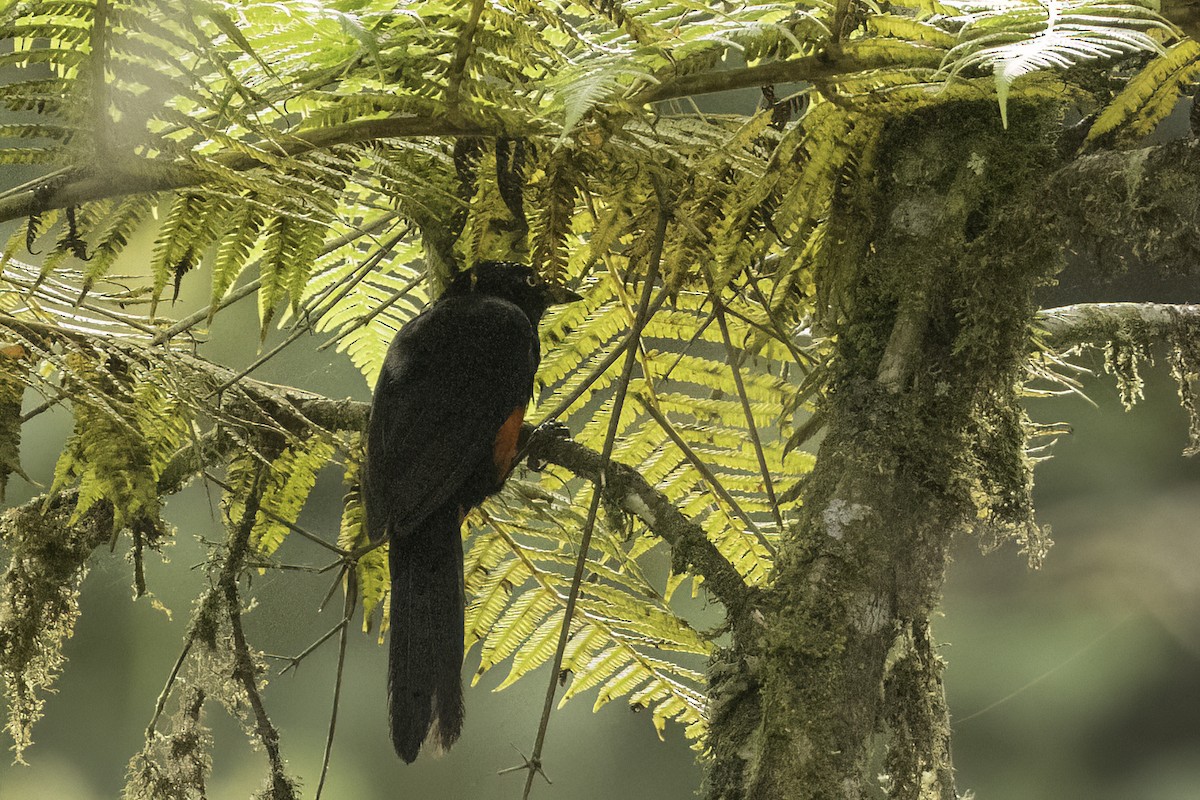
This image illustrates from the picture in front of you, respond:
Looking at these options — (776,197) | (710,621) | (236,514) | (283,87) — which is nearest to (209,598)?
(236,514)

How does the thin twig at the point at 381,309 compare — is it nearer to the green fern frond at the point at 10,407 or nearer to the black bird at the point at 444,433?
the black bird at the point at 444,433

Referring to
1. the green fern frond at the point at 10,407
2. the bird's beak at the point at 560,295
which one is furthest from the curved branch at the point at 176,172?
the green fern frond at the point at 10,407

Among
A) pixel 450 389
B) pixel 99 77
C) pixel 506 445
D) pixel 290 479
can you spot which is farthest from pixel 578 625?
pixel 99 77

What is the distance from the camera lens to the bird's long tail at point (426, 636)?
1.29 metres

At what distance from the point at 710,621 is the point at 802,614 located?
1900 millimetres

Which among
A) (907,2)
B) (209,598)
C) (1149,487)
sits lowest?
(209,598)

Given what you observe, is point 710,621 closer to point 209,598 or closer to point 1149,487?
point 1149,487

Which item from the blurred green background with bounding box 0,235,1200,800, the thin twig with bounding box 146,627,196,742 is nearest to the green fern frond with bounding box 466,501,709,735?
the thin twig with bounding box 146,627,196,742

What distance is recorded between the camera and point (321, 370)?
9.14ft

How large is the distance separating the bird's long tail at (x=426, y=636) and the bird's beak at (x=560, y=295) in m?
0.36

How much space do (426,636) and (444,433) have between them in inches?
13.0

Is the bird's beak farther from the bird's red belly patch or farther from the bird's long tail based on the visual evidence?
the bird's long tail

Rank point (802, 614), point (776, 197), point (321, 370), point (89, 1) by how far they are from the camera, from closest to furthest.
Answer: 1. point (89, 1)
2. point (802, 614)
3. point (776, 197)
4. point (321, 370)

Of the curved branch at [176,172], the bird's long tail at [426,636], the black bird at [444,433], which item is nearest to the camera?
the curved branch at [176,172]
